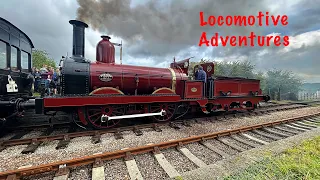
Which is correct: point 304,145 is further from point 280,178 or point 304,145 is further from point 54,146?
point 54,146

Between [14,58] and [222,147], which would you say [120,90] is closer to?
[14,58]

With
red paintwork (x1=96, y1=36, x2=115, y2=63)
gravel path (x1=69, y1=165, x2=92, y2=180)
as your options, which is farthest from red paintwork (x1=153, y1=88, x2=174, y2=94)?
gravel path (x1=69, y1=165, x2=92, y2=180)

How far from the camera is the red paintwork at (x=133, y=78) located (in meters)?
5.61

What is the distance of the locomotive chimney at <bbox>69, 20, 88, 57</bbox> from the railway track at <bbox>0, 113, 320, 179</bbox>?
3.94 metres

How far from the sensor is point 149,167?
324 cm

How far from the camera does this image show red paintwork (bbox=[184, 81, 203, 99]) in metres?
7.02

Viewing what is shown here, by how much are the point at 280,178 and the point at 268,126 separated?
4.19 meters

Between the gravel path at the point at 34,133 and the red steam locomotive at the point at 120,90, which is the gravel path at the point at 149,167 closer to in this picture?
the red steam locomotive at the point at 120,90

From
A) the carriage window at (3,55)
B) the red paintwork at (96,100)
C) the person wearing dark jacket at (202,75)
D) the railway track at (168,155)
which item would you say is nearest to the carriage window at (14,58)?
the carriage window at (3,55)

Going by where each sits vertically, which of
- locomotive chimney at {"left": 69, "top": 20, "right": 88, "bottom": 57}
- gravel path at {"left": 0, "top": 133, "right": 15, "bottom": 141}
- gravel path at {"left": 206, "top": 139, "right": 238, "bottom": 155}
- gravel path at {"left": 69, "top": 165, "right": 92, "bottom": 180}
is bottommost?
gravel path at {"left": 69, "top": 165, "right": 92, "bottom": 180}

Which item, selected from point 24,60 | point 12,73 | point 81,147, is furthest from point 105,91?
point 24,60

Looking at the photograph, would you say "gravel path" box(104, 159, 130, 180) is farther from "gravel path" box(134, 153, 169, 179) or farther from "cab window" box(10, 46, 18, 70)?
"cab window" box(10, 46, 18, 70)

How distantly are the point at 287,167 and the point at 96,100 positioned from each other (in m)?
5.08

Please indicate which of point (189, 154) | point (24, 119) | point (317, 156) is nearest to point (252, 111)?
point (317, 156)
